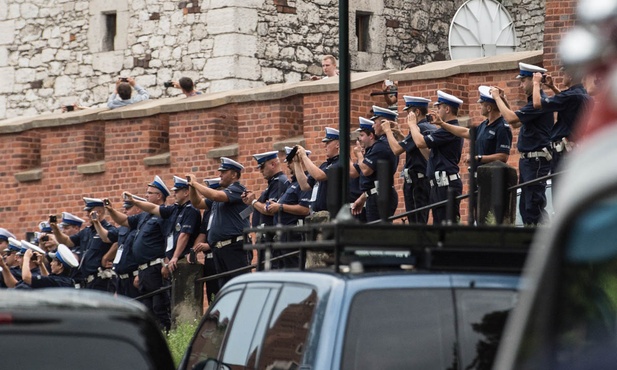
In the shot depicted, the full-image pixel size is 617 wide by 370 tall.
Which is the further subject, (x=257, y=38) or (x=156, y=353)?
(x=257, y=38)

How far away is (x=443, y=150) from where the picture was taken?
15281mm

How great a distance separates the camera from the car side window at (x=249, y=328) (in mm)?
7027

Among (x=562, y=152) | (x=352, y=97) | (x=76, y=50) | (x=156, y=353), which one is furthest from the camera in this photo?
(x=76, y=50)

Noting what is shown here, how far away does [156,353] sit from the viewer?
5.71 metres

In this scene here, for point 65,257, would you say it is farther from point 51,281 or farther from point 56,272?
point 56,272

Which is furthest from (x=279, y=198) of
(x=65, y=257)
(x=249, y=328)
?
(x=249, y=328)

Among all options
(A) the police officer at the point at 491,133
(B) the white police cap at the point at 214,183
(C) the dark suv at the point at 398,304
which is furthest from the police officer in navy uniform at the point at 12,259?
(C) the dark suv at the point at 398,304

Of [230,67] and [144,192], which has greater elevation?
[230,67]

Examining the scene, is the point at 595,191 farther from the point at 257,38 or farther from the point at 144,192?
the point at 257,38

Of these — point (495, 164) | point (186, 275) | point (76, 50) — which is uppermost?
point (76, 50)

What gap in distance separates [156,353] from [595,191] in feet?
10.9

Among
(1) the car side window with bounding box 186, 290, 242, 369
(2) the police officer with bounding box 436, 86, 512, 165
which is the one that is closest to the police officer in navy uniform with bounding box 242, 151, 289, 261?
(2) the police officer with bounding box 436, 86, 512, 165

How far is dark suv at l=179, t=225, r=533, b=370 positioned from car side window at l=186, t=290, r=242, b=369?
0.55 m

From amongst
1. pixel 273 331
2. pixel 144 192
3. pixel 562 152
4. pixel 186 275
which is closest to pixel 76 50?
pixel 144 192
